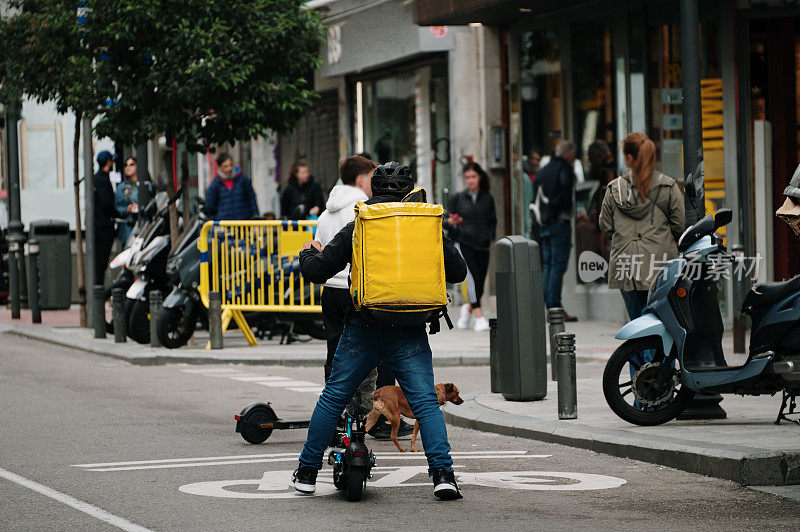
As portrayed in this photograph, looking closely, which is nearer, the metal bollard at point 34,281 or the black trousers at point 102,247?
the black trousers at point 102,247

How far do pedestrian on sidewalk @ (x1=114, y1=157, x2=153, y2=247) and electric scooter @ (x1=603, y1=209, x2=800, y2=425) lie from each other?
985cm

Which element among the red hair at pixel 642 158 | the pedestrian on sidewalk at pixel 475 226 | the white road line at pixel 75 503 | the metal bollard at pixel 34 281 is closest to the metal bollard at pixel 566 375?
the red hair at pixel 642 158

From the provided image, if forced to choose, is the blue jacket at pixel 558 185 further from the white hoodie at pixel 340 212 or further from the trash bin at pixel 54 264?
the white hoodie at pixel 340 212

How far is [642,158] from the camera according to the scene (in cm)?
1047

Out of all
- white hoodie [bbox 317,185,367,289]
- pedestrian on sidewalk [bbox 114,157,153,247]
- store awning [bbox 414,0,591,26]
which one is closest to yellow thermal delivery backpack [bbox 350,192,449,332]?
white hoodie [bbox 317,185,367,289]

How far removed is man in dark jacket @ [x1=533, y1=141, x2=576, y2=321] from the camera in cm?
1789

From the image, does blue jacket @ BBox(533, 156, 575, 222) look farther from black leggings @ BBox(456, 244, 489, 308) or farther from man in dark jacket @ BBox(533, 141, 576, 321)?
black leggings @ BBox(456, 244, 489, 308)

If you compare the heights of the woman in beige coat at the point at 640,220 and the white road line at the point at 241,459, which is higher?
the woman in beige coat at the point at 640,220

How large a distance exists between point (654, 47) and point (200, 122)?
5.14 m

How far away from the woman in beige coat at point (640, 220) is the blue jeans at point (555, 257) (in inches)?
281

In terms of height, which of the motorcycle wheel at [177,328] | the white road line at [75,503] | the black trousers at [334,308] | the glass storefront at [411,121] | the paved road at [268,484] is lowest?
the paved road at [268,484]

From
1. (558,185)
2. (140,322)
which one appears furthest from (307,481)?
(558,185)

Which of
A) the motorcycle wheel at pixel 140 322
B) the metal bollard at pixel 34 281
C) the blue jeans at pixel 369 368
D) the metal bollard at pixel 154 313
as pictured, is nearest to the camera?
the blue jeans at pixel 369 368

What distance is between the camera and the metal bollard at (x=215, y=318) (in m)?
15.4
